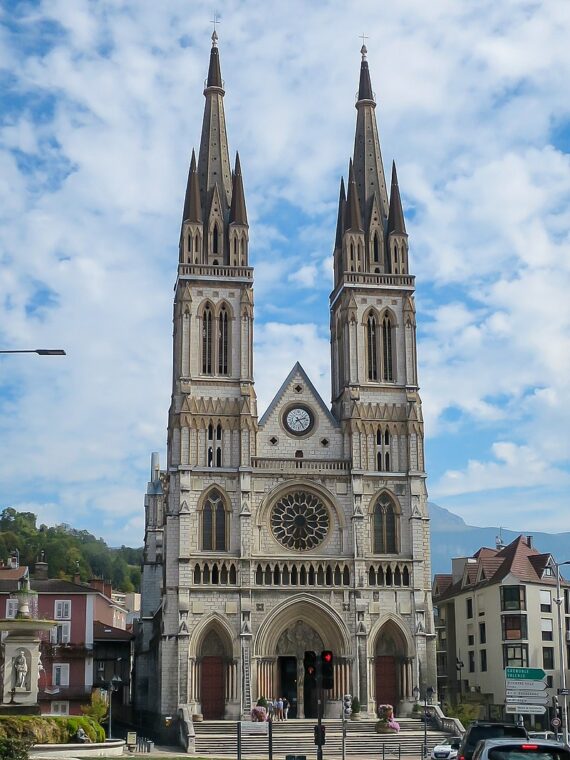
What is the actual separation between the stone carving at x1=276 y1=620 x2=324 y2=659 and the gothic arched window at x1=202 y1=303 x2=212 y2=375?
55.6 ft

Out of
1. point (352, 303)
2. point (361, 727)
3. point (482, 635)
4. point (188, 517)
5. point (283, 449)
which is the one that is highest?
point (352, 303)

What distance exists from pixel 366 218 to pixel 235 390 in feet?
50.7

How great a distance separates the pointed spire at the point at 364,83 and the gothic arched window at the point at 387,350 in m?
16.7

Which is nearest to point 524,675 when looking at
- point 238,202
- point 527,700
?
point 527,700

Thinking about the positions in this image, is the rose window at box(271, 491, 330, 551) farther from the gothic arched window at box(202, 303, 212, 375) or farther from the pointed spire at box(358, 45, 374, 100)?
the pointed spire at box(358, 45, 374, 100)

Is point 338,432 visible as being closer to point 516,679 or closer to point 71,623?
point 71,623

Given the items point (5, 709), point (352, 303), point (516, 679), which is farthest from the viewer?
point (352, 303)

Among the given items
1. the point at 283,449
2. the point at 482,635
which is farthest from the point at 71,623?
the point at 482,635

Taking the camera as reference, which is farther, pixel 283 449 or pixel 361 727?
pixel 283 449

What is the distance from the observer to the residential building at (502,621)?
74875 millimetres

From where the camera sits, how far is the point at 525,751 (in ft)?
66.9

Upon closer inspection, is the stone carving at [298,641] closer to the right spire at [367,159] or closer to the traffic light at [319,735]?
the right spire at [367,159]

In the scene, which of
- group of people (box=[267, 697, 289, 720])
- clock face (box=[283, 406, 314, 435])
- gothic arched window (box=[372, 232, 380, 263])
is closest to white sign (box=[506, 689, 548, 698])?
group of people (box=[267, 697, 289, 720])

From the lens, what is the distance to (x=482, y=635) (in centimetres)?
7912
